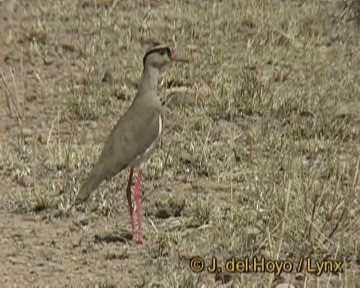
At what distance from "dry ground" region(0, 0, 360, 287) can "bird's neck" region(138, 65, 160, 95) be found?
0.75m

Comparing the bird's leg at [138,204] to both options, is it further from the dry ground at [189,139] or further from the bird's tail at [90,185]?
the bird's tail at [90,185]

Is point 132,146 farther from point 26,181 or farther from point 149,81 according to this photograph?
point 26,181

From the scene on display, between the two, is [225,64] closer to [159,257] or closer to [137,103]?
[137,103]

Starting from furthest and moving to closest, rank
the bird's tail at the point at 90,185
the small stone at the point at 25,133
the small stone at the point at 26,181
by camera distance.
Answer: the small stone at the point at 25,133
the small stone at the point at 26,181
the bird's tail at the point at 90,185

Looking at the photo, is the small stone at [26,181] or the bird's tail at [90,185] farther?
the small stone at [26,181]

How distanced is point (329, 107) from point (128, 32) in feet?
8.30

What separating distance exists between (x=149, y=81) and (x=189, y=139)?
1.20 m

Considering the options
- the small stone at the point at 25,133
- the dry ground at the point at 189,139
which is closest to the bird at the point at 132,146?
the dry ground at the point at 189,139

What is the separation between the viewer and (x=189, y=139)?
7.05m

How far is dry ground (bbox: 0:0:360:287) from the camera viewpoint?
5.11 meters

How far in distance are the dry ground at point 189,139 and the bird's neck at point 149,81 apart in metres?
0.75

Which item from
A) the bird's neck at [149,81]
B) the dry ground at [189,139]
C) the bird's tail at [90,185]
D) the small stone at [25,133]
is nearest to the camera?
the dry ground at [189,139]

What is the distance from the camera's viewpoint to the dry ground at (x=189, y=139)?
16.8ft

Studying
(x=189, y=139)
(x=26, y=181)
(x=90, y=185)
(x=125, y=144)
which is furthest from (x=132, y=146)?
(x=189, y=139)
